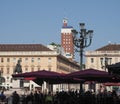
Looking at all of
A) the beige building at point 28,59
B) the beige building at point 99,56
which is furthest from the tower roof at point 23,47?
the beige building at point 99,56

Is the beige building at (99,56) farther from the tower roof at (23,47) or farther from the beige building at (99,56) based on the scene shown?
the tower roof at (23,47)

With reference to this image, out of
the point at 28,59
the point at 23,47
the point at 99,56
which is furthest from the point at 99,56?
the point at 23,47

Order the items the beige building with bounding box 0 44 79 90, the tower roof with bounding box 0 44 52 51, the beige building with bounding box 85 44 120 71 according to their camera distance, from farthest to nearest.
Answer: the tower roof with bounding box 0 44 52 51 → the beige building with bounding box 0 44 79 90 → the beige building with bounding box 85 44 120 71

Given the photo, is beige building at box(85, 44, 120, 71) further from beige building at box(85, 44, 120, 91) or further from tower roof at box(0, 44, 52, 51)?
tower roof at box(0, 44, 52, 51)

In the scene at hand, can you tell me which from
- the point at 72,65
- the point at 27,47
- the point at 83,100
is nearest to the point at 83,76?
the point at 83,100

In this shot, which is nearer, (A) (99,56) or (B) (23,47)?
(A) (99,56)

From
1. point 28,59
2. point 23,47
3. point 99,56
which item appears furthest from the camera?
point 23,47

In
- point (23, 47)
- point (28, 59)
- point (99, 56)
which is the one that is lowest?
point (28, 59)

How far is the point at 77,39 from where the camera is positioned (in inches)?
1203

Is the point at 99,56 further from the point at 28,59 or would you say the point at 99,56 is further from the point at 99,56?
the point at 28,59

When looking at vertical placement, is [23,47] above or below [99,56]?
above

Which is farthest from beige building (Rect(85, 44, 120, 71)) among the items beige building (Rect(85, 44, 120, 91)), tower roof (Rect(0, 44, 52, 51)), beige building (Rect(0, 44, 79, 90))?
tower roof (Rect(0, 44, 52, 51))

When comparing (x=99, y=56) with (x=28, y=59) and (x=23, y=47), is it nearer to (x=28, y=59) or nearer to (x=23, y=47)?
(x=28, y=59)

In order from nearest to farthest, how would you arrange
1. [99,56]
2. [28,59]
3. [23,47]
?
[99,56]
[28,59]
[23,47]
